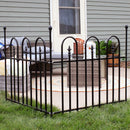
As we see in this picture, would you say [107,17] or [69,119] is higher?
[107,17]

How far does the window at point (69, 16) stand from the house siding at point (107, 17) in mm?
349

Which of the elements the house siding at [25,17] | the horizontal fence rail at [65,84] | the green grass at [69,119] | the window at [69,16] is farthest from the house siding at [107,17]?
the green grass at [69,119]

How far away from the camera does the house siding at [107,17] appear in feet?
28.0

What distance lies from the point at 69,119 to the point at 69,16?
17.7 ft

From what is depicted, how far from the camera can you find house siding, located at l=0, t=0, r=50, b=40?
711 centimetres

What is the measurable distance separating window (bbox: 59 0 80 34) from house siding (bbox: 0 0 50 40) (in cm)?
49

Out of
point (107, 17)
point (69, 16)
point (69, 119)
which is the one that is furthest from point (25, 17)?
point (69, 119)

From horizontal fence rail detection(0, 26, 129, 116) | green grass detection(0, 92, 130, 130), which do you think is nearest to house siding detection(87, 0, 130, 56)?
horizontal fence rail detection(0, 26, 129, 116)

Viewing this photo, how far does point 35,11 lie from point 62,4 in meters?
0.93

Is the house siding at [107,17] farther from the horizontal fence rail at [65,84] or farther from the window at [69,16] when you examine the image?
the horizontal fence rail at [65,84]

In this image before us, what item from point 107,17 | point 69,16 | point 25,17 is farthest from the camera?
point 107,17

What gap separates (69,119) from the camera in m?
3.21

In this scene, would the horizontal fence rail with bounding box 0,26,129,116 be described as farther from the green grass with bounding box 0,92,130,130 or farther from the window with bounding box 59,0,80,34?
the window with bounding box 59,0,80,34

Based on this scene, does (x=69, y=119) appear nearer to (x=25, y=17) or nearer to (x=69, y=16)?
(x=25, y=17)
